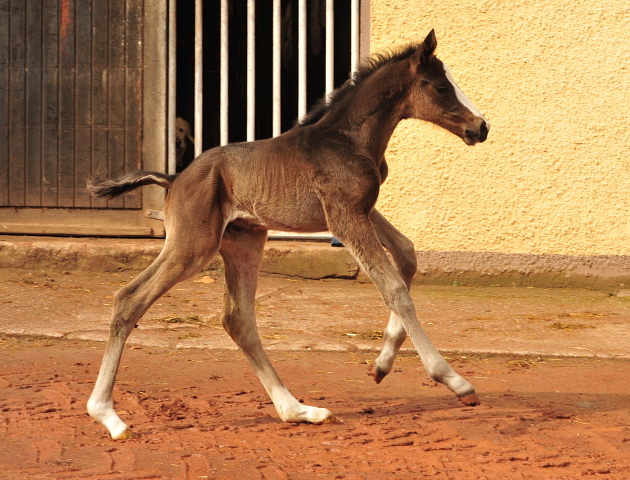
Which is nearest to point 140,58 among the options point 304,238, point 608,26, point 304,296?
point 304,238

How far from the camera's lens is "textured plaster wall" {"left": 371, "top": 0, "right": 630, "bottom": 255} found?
23.9 feet

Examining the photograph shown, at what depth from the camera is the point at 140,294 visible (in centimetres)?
367

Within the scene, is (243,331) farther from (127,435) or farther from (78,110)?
(78,110)

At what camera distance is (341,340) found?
217 inches

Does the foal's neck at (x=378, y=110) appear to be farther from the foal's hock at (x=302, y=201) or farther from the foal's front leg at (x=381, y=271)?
the foal's front leg at (x=381, y=271)

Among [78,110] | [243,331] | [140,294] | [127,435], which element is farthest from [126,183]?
[78,110]

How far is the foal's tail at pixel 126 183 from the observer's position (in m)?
3.95

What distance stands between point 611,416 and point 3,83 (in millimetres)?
6919

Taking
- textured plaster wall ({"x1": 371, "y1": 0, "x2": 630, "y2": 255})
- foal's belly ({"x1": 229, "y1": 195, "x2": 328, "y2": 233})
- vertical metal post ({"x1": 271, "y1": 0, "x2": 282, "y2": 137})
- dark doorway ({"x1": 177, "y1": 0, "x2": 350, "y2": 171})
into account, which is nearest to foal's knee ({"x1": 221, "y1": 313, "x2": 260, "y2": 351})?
foal's belly ({"x1": 229, "y1": 195, "x2": 328, "y2": 233})

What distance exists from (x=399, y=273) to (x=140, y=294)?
1.29m

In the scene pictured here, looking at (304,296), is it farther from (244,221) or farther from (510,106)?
(244,221)

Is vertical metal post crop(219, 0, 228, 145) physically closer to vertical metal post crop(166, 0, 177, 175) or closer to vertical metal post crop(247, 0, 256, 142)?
vertical metal post crop(247, 0, 256, 142)

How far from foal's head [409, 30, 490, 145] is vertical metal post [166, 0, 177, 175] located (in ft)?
15.3

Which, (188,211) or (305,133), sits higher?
(305,133)
